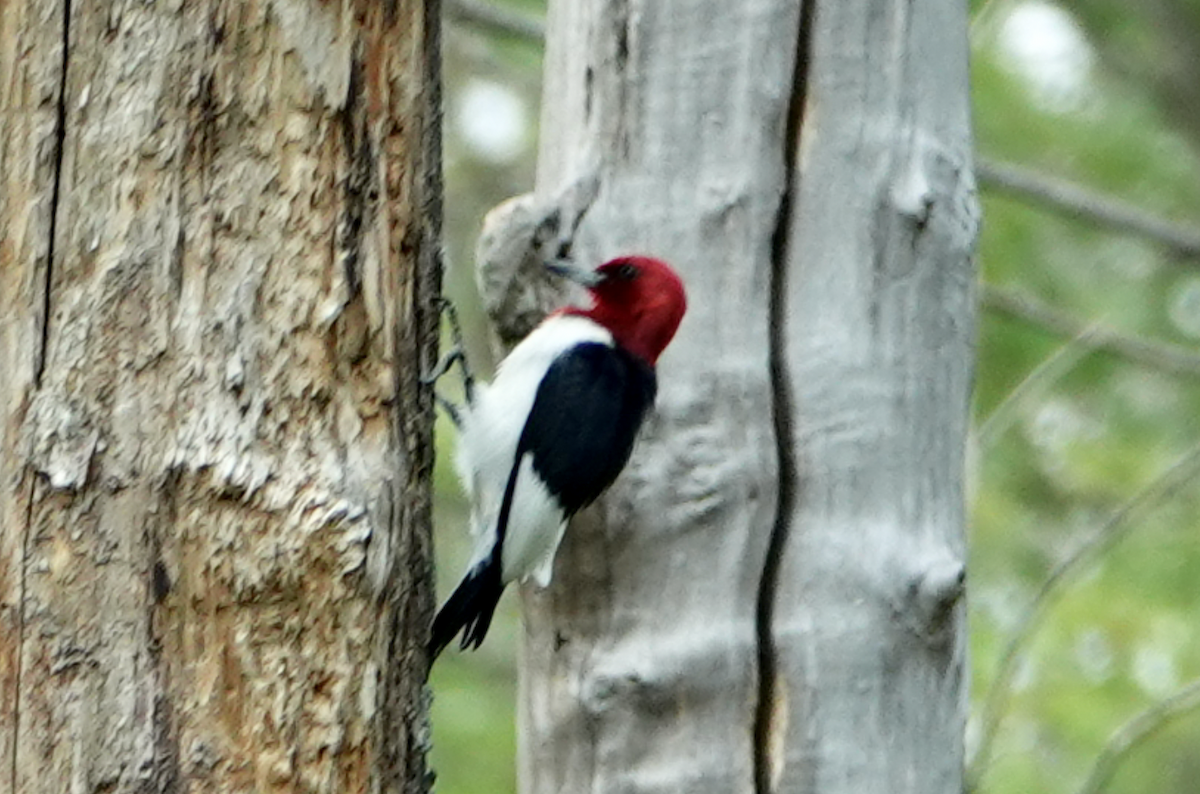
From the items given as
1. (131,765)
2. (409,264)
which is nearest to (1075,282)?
(409,264)

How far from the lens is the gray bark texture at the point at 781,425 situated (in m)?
2.80

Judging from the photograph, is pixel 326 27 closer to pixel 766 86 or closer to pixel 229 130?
pixel 229 130

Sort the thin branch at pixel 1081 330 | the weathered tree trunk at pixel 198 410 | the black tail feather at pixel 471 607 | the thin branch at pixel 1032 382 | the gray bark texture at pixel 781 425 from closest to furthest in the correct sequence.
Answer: the weathered tree trunk at pixel 198 410 → the gray bark texture at pixel 781 425 → the black tail feather at pixel 471 607 → the thin branch at pixel 1032 382 → the thin branch at pixel 1081 330

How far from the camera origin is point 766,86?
9.48 feet

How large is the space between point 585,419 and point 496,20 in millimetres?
1858

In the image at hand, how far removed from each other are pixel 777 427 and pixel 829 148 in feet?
1.42

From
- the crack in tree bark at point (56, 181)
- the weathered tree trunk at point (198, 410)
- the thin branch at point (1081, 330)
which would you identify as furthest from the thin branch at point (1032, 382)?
the crack in tree bark at point (56, 181)

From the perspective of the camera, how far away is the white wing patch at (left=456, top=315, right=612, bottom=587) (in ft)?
9.87

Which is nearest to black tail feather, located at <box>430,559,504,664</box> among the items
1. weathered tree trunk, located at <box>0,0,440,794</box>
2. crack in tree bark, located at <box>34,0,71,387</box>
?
weathered tree trunk, located at <box>0,0,440,794</box>

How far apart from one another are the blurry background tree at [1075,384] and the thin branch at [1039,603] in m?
1.00

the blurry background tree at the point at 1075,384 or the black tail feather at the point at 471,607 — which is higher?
the blurry background tree at the point at 1075,384

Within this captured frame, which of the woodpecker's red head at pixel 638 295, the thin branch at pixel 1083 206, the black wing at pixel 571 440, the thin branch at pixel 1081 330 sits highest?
the thin branch at pixel 1083 206

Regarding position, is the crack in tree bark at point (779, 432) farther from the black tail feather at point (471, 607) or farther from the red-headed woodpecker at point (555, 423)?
the black tail feather at point (471, 607)

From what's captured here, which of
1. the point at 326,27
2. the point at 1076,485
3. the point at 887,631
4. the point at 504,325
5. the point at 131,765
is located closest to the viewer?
the point at 131,765
